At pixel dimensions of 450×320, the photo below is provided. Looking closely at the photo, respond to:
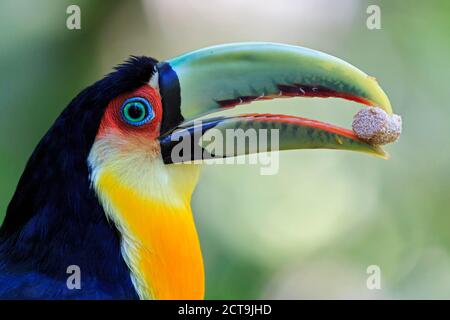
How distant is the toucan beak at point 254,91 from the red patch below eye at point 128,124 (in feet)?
0.10

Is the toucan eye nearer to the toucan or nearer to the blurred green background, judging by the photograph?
the toucan

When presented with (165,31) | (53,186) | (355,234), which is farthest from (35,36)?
(53,186)

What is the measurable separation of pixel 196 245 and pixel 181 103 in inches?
23.1

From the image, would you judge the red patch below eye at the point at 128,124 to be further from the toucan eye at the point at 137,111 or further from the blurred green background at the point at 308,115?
the blurred green background at the point at 308,115

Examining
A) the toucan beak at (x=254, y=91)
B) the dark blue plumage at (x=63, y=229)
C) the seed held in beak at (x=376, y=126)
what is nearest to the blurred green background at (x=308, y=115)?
the toucan beak at (x=254, y=91)

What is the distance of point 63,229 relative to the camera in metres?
2.91

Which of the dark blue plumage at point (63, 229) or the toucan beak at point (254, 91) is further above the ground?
→ the toucan beak at point (254, 91)

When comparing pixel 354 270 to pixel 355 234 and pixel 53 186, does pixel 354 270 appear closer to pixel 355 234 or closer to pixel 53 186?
pixel 355 234

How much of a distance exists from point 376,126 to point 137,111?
96cm

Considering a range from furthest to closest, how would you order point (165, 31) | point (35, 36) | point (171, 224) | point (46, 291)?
point (165, 31) < point (35, 36) < point (171, 224) < point (46, 291)

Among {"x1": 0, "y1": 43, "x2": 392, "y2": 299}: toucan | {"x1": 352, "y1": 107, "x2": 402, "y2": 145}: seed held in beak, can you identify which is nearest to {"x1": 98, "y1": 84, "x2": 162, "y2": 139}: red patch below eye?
{"x1": 0, "y1": 43, "x2": 392, "y2": 299}: toucan

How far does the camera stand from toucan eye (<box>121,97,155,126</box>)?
3139mm

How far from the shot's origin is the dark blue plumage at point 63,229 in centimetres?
287
